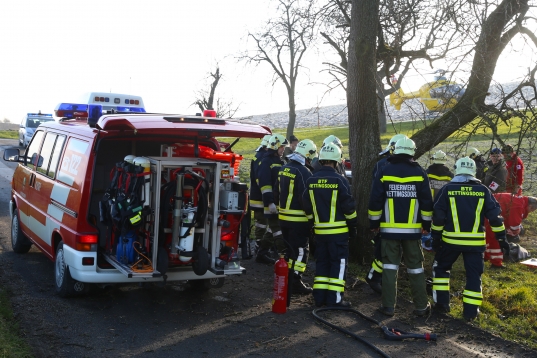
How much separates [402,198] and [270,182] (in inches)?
102

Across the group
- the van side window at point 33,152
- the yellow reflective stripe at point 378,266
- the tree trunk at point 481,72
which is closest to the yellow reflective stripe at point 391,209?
the yellow reflective stripe at point 378,266

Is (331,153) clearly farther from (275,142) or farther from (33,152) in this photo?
(33,152)

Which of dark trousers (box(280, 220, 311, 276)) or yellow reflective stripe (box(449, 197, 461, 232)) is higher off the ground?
yellow reflective stripe (box(449, 197, 461, 232))

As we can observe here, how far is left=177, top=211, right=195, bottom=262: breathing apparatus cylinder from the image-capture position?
6.29m

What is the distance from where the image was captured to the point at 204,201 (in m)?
6.45

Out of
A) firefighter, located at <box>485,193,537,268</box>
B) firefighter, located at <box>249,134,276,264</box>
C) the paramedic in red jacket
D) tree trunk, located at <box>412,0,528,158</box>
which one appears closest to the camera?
the paramedic in red jacket

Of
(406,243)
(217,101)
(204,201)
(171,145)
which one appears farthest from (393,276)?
(217,101)

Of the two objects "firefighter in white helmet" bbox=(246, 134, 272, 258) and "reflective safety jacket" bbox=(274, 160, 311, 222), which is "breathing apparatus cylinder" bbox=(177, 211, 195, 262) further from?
"firefighter in white helmet" bbox=(246, 134, 272, 258)

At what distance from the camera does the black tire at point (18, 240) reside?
892 cm

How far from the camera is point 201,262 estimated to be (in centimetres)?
632

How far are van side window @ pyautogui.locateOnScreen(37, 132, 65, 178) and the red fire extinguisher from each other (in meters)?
2.95

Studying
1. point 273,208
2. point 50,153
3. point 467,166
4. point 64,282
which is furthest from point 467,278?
point 50,153

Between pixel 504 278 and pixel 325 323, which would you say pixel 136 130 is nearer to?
pixel 325 323

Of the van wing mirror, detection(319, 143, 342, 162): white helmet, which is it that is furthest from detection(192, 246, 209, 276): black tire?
the van wing mirror
